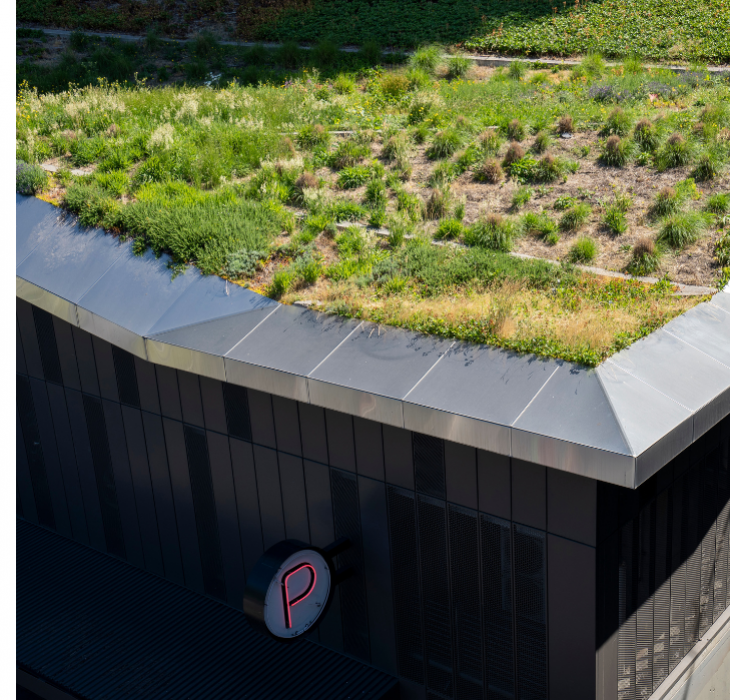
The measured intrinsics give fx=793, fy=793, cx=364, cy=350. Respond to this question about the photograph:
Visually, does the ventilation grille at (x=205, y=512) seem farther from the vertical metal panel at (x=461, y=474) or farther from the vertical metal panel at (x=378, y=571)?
the vertical metal panel at (x=461, y=474)

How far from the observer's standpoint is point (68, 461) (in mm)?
13258

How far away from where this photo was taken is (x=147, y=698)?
10109 mm

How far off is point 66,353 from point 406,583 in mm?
6548

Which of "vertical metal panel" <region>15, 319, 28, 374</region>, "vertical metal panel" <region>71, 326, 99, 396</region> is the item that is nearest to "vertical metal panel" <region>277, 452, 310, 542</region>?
"vertical metal panel" <region>71, 326, 99, 396</region>

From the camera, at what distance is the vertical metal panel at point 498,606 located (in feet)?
28.0

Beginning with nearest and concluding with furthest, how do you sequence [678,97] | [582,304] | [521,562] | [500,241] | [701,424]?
[701,424] < [521,562] < [582,304] < [500,241] < [678,97]

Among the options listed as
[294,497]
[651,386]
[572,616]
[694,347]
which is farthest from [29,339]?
[694,347]

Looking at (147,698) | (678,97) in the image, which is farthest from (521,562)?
(678,97)

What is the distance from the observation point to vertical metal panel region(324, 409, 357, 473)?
9328 mm

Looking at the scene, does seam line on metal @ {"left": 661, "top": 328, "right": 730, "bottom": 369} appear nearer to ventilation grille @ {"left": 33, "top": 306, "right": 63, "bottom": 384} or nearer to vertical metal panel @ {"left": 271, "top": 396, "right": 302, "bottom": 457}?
vertical metal panel @ {"left": 271, "top": 396, "right": 302, "bottom": 457}

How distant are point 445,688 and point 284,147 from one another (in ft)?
31.1

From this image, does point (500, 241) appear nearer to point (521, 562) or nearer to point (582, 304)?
point (582, 304)

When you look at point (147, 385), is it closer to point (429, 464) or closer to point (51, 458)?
point (51, 458)

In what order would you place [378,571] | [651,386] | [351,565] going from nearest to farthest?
[651,386], [378,571], [351,565]
